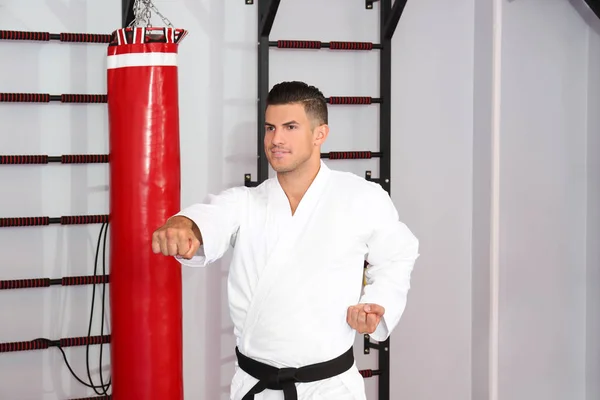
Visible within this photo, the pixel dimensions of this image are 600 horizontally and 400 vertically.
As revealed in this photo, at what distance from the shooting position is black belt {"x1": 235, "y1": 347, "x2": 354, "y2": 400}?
9.04 ft

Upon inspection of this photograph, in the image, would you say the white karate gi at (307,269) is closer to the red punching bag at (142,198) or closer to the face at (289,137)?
the face at (289,137)

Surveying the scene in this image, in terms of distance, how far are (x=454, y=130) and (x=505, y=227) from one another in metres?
0.57

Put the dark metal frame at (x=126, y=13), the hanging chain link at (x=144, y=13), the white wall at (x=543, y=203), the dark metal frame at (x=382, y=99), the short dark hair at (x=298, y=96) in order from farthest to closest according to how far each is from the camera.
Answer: the white wall at (x=543, y=203) < the dark metal frame at (x=382, y=99) < the dark metal frame at (x=126, y=13) < the hanging chain link at (x=144, y=13) < the short dark hair at (x=298, y=96)

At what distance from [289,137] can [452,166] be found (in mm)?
1904

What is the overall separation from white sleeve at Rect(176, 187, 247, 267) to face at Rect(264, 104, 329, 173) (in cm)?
18

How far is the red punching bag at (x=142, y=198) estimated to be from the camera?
3.27 meters

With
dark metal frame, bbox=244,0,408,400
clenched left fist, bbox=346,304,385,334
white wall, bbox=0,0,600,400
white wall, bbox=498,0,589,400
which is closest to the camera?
clenched left fist, bbox=346,304,385,334

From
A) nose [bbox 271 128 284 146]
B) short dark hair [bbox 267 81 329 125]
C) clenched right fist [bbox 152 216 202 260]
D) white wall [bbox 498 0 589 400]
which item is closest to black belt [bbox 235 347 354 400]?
clenched right fist [bbox 152 216 202 260]

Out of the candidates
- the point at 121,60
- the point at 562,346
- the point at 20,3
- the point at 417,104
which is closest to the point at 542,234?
the point at 562,346

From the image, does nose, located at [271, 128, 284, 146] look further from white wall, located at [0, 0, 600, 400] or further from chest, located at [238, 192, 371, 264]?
white wall, located at [0, 0, 600, 400]

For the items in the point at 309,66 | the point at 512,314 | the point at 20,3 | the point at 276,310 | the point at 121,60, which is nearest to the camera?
the point at 276,310

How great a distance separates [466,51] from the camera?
14.9ft

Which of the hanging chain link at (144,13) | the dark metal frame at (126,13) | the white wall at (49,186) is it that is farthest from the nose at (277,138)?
the white wall at (49,186)

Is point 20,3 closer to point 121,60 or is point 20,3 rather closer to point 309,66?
point 121,60
